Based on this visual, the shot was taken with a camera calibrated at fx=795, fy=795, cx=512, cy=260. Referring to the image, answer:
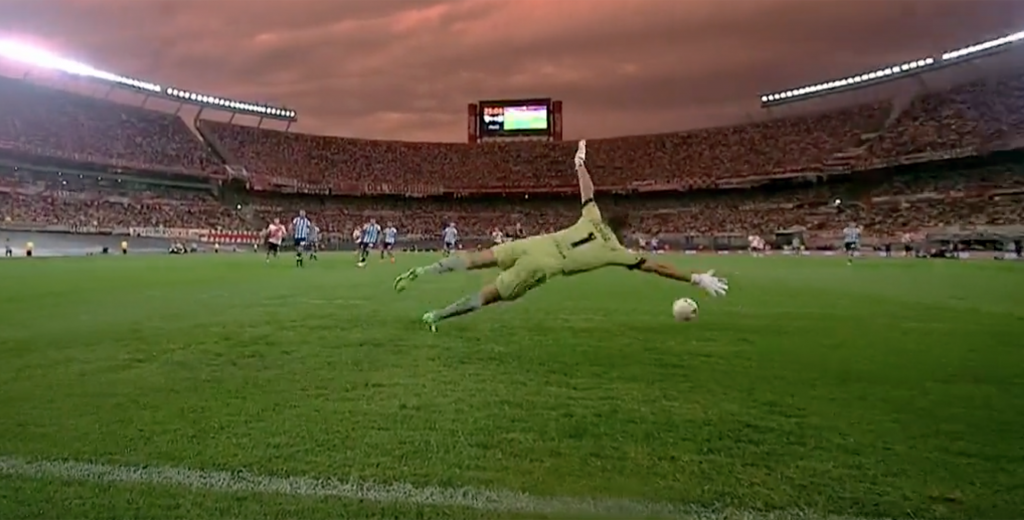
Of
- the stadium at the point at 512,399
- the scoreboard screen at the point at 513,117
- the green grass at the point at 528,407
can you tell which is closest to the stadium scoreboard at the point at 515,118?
the scoreboard screen at the point at 513,117

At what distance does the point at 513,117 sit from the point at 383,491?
70.1 metres

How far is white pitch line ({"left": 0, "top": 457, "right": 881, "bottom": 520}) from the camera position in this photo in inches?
127

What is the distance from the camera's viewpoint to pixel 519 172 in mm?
74062

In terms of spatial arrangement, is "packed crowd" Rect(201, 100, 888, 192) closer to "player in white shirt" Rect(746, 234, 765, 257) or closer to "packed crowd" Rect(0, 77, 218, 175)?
"packed crowd" Rect(0, 77, 218, 175)

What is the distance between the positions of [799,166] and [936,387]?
195 feet

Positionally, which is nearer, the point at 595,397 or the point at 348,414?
the point at 348,414

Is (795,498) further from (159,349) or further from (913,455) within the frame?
(159,349)

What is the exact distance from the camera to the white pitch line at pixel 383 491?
322cm

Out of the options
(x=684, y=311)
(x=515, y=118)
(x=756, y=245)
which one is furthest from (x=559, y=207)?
(x=684, y=311)

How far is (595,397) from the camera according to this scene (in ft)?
17.8

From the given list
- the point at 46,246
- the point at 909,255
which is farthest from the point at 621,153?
the point at 46,246

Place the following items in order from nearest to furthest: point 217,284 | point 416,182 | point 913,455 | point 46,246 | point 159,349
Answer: point 913,455 → point 159,349 → point 217,284 → point 46,246 → point 416,182

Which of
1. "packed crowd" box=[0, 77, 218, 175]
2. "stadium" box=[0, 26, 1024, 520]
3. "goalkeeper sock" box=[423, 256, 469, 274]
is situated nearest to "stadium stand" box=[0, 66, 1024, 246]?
"packed crowd" box=[0, 77, 218, 175]

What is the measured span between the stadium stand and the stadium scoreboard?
3.56 m
